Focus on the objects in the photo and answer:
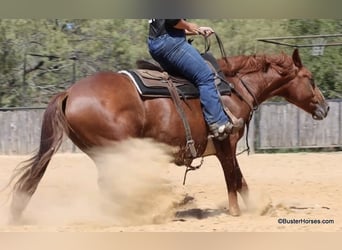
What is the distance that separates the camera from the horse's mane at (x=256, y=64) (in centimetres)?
594

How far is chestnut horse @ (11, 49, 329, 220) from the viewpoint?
5.17m

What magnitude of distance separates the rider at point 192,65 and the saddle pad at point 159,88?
68 mm

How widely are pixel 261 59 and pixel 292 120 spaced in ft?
14.7

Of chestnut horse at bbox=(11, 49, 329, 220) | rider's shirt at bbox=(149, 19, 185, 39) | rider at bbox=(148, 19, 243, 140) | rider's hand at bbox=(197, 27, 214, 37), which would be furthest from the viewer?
rider's hand at bbox=(197, 27, 214, 37)

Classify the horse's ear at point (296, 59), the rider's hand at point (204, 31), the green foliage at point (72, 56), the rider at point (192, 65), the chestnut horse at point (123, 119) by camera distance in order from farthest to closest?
the green foliage at point (72, 56)
the horse's ear at point (296, 59)
the rider's hand at point (204, 31)
the rider at point (192, 65)
the chestnut horse at point (123, 119)

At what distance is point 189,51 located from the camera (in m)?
5.48

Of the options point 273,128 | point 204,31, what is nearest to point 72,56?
point 273,128

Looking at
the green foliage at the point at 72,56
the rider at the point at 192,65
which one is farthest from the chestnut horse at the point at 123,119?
the green foliage at the point at 72,56

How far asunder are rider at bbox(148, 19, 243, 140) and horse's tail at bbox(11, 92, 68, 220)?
90 cm

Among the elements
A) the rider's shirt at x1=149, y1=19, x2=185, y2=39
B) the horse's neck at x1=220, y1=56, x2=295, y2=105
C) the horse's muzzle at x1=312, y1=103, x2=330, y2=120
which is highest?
the rider's shirt at x1=149, y1=19, x2=185, y2=39

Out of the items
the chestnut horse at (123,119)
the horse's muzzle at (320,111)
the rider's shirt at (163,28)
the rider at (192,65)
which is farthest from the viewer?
the horse's muzzle at (320,111)

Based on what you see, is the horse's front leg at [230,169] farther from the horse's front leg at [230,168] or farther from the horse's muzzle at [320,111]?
the horse's muzzle at [320,111]

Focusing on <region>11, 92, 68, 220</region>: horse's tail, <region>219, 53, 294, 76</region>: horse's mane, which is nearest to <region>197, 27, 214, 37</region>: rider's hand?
<region>219, 53, 294, 76</region>: horse's mane

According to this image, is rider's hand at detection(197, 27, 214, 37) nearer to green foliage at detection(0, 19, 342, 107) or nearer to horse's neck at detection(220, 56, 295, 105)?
Answer: horse's neck at detection(220, 56, 295, 105)
